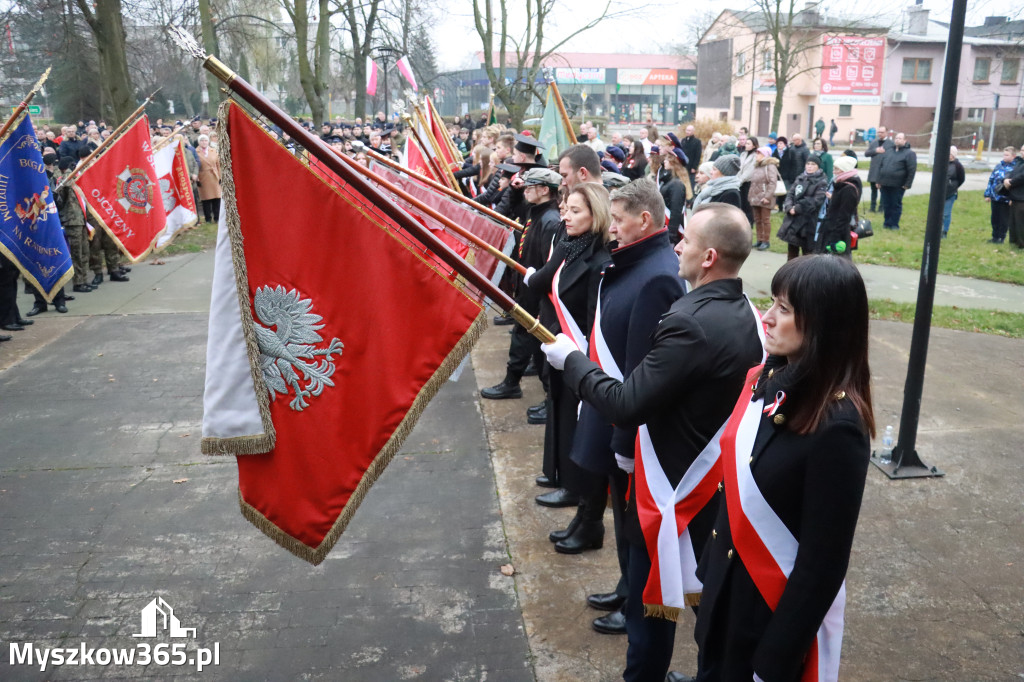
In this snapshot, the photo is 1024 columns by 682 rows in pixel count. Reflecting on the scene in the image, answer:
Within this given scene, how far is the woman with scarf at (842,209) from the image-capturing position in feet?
31.8

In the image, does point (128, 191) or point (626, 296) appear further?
point (128, 191)

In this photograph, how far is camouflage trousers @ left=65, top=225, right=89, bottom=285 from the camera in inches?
435

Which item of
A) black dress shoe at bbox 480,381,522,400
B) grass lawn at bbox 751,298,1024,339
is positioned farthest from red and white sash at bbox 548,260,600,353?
grass lawn at bbox 751,298,1024,339

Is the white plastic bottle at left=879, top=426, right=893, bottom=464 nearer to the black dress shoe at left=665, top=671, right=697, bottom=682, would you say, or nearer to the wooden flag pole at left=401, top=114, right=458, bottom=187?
the black dress shoe at left=665, top=671, right=697, bottom=682

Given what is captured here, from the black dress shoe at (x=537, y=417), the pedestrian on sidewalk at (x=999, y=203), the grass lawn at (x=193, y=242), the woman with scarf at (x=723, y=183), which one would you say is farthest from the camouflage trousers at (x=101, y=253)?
the pedestrian on sidewalk at (x=999, y=203)

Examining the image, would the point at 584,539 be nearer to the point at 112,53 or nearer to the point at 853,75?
the point at 112,53

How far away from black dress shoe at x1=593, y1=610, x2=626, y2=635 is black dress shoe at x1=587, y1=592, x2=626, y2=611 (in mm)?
112

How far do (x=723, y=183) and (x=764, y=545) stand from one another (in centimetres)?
627

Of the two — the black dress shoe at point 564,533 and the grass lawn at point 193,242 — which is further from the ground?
the grass lawn at point 193,242

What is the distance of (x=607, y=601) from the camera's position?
4004 millimetres

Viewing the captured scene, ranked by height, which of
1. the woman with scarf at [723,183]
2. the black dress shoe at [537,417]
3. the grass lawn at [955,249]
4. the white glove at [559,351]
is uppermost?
the woman with scarf at [723,183]

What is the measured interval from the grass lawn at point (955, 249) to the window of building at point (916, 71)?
35.7m

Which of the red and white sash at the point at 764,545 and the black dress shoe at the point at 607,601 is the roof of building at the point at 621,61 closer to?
the black dress shoe at the point at 607,601

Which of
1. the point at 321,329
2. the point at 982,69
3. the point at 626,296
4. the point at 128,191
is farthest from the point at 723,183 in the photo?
the point at 982,69
